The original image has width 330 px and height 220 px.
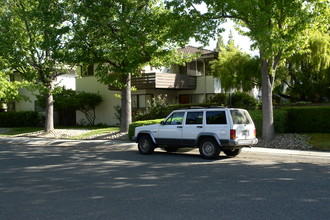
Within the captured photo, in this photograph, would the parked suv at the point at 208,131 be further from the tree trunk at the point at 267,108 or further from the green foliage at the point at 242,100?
the green foliage at the point at 242,100

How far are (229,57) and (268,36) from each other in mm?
10350

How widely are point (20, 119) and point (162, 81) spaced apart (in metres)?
14.7

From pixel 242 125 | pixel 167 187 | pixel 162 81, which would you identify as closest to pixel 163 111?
pixel 162 81

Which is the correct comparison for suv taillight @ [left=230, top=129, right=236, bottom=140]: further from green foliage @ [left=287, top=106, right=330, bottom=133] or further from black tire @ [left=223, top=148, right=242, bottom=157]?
green foliage @ [left=287, top=106, right=330, bottom=133]

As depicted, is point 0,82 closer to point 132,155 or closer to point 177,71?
point 177,71

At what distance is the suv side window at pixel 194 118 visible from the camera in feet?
39.2

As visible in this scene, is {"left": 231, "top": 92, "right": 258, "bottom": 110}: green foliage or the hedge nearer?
{"left": 231, "top": 92, "right": 258, "bottom": 110}: green foliage

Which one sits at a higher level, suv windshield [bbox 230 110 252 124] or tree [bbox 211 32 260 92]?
tree [bbox 211 32 260 92]

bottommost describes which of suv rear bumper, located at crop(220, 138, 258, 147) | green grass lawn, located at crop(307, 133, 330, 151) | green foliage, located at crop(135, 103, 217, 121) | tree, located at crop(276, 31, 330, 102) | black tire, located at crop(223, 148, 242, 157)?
black tire, located at crop(223, 148, 242, 157)

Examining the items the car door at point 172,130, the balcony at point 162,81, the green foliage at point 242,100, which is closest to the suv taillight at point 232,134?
the car door at point 172,130

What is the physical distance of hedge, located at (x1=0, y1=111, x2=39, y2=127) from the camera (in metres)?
30.7

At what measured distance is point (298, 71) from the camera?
21.1m

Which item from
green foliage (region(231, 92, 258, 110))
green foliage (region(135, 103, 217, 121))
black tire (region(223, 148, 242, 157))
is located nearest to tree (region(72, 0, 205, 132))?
green foliage (region(135, 103, 217, 121))

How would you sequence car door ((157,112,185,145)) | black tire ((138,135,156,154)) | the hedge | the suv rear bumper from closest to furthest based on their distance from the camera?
the suv rear bumper → car door ((157,112,185,145)) → black tire ((138,135,156,154)) → the hedge
